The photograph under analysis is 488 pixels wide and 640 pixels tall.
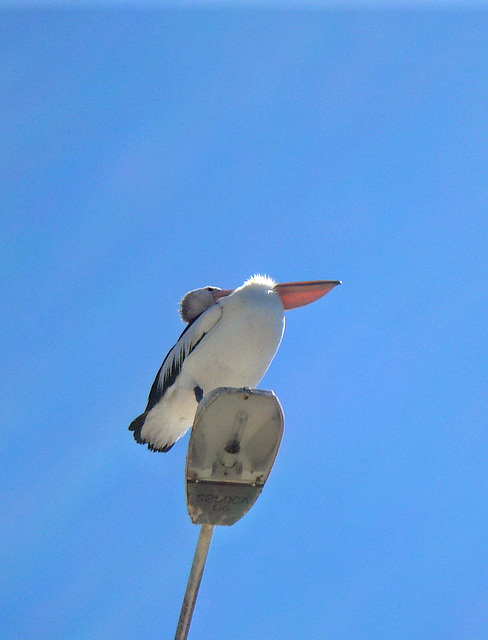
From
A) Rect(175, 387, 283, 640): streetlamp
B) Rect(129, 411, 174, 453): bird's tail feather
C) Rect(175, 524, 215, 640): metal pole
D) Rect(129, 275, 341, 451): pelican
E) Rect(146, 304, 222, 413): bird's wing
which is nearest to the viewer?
Rect(175, 524, 215, 640): metal pole

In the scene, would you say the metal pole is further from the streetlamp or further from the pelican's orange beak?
the pelican's orange beak

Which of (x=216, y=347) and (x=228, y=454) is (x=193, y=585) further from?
(x=216, y=347)

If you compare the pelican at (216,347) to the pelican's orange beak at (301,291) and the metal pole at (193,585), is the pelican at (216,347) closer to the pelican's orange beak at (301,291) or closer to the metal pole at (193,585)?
the pelican's orange beak at (301,291)

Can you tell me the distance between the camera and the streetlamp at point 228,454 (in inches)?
135

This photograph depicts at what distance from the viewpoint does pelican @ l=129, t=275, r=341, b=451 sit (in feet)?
18.5

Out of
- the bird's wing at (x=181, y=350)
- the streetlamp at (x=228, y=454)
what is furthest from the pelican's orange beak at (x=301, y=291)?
the streetlamp at (x=228, y=454)

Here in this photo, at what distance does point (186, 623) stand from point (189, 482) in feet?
2.09

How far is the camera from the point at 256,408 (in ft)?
11.3

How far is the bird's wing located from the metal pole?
2679mm

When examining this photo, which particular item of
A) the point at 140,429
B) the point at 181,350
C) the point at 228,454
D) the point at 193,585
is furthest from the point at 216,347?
the point at 193,585

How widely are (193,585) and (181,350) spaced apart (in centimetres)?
314

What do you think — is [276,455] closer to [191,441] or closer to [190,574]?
[191,441]

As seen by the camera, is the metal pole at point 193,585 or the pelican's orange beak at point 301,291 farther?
the pelican's orange beak at point 301,291

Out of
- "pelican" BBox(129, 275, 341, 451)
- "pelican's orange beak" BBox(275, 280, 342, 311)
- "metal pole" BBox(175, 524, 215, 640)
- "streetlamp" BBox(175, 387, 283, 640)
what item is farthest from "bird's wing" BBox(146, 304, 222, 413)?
"metal pole" BBox(175, 524, 215, 640)
